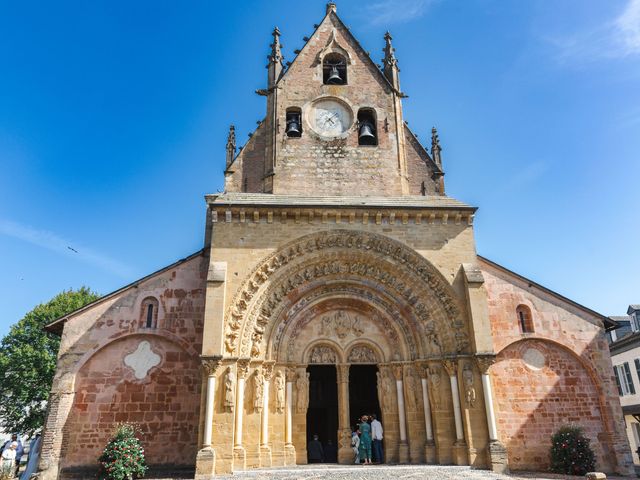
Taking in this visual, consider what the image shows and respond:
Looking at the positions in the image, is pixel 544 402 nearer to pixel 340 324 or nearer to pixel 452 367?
pixel 452 367

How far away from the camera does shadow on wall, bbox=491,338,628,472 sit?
585 inches

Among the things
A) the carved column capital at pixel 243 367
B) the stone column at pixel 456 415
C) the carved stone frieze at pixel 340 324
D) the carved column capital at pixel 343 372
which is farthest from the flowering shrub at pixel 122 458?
the stone column at pixel 456 415

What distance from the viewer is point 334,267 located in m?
16.0

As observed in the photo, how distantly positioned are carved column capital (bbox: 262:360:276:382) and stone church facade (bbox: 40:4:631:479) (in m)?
0.08

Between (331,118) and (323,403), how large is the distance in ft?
35.7

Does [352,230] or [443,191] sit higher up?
[443,191]

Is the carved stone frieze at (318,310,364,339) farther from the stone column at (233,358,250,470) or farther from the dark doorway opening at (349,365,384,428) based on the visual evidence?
the stone column at (233,358,250,470)

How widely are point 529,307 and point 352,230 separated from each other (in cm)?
674

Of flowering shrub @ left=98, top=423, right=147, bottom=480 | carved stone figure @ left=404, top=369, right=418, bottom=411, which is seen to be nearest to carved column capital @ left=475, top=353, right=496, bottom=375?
carved stone figure @ left=404, top=369, right=418, bottom=411

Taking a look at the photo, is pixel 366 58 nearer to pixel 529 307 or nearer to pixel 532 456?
pixel 529 307

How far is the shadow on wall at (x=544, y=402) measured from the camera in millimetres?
14852

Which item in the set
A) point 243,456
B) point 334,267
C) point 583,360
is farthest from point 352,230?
point 583,360

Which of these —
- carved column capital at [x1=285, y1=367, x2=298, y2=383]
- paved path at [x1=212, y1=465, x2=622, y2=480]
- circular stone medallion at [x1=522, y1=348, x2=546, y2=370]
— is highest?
circular stone medallion at [x1=522, y1=348, x2=546, y2=370]

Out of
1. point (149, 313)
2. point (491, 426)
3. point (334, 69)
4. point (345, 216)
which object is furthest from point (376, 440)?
point (334, 69)
